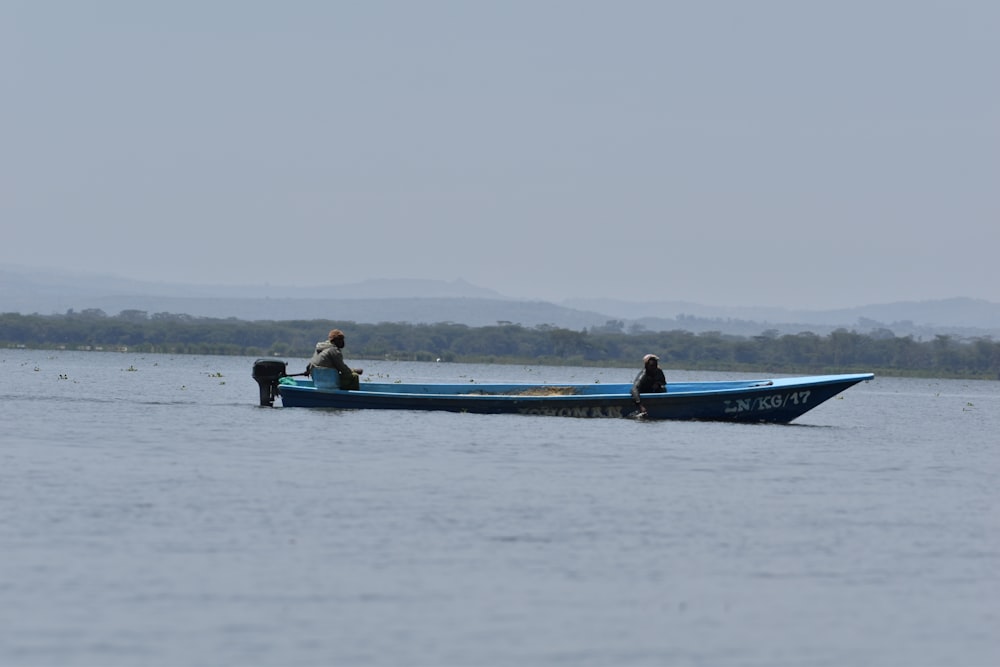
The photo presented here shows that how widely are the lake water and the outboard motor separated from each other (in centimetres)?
850

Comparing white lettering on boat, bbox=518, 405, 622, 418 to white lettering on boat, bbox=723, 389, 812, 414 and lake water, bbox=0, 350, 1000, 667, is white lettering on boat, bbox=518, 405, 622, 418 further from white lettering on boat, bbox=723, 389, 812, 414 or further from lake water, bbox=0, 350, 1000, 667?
lake water, bbox=0, 350, 1000, 667

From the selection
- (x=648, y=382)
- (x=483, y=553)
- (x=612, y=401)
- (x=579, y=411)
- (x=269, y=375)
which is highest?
(x=648, y=382)

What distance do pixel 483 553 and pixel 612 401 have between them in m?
22.4

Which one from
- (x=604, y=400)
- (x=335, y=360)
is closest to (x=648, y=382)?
(x=604, y=400)

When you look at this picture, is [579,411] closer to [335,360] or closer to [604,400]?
[604,400]

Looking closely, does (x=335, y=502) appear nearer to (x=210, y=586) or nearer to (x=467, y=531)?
(x=467, y=531)

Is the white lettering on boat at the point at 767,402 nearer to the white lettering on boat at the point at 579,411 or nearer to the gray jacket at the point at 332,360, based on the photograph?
the white lettering on boat at the point at 579,411

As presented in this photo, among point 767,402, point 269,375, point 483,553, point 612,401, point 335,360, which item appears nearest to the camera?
point 483,553

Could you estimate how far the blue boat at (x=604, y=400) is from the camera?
129ft

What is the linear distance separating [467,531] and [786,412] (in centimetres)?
2274

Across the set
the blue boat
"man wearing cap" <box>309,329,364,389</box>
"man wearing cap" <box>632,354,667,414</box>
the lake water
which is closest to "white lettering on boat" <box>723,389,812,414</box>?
the blue boat

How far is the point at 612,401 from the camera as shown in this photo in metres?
39.7

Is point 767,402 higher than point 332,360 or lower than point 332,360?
lower

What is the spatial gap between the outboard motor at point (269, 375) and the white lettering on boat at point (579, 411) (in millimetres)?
6574
